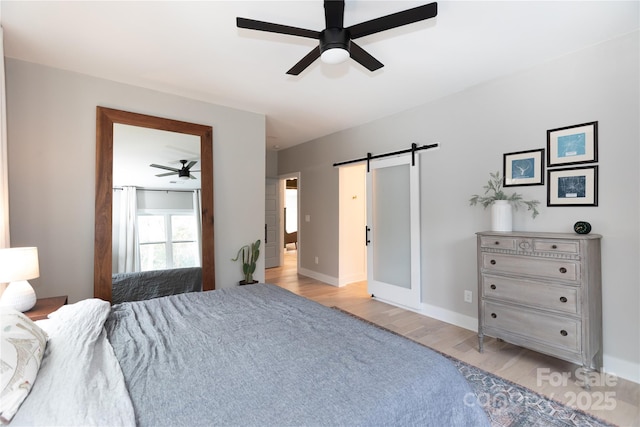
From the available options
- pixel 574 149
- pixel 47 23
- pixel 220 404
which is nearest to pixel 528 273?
pixel 574 149

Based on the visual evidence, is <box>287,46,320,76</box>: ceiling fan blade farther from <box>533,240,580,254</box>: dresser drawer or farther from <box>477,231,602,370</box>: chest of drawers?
<box>533,240,580,254</box>: dresser drawer

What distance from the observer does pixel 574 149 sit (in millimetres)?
2475

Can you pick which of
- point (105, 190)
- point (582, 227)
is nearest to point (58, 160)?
point (105, 190)

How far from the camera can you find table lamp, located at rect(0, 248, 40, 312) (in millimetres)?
1853

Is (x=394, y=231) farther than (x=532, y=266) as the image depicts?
Yes

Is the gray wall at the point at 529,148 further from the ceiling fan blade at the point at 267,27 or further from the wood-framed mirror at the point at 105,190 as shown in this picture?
the wood-framed mirror at the point at 105,190

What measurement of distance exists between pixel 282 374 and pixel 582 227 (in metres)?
2.58

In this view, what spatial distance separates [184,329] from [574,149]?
10.6ft

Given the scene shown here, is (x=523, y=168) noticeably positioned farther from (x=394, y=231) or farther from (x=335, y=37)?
(x=335, y=37)

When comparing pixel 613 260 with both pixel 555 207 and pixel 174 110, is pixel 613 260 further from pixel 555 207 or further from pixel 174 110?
pixel 174 110

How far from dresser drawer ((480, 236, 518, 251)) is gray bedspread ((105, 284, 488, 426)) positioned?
63.5 inches

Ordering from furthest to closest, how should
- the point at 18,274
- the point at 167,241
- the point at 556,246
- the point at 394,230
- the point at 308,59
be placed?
1. the point at 394,230
2. the point at 167,241
3. the point at 556,246
4. the point at 308,59
5. the point at 18,274

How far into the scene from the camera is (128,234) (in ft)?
9.80

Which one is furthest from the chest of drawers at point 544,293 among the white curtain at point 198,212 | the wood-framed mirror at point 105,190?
the wood-framed mirror at point 105,190
